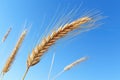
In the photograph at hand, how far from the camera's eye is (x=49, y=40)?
2852 millimetres

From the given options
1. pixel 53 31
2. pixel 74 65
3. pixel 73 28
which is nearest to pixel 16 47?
pixel 53 31

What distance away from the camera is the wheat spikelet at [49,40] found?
9.15 ft

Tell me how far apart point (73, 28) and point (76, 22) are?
0.08 meters

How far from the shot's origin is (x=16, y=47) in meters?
3.47

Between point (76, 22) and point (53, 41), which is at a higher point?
point (76, 22)

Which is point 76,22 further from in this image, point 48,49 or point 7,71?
point 7,71

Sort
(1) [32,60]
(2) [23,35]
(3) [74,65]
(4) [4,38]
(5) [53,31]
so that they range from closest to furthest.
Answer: (1) [32,60]
(5) [53,31]
(2) [23,35]
(3) [74,65]
(4) [4,38]

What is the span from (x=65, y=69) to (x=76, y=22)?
196 centimetres

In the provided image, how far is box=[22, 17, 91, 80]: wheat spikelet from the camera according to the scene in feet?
9.15

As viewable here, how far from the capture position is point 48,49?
9.23 ft

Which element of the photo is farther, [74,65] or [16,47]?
[74,65]

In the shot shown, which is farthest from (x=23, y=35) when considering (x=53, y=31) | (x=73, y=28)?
(x=73, y=28)

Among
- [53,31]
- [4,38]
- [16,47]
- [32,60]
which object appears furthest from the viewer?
[4,38]

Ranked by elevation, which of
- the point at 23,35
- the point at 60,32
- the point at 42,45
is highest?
the point at 23,35
